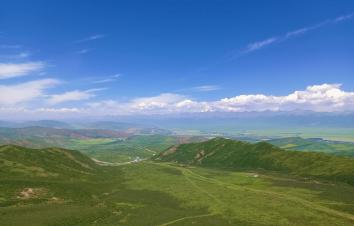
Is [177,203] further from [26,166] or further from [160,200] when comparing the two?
[26,166]

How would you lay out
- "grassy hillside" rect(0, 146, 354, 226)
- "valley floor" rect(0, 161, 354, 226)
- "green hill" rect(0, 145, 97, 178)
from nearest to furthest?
"valley floor" rect(0, 161, 354, 226) → "grassy hillside" rect(0, 146, 354, 226) → "green hill" rect(0, 145, 97, 178)

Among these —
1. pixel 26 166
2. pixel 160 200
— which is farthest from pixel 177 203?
pixel 26 166

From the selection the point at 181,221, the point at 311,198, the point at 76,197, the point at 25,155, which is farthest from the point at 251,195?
the point at 25,155

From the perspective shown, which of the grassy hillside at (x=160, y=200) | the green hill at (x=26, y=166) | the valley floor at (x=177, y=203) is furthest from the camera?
the green hill at (x=26, y=166)

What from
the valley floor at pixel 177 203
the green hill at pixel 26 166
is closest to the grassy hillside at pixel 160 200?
the valley floor at pixel 177 203

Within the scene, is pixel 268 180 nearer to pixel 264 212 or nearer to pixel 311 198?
pixel 311 198

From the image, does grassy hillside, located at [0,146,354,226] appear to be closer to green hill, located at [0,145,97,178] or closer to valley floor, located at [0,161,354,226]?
valley floor, located at [0,161,354,226]

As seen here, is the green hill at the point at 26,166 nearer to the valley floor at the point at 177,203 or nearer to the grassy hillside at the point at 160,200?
the grassy hillside at the point at 160,200

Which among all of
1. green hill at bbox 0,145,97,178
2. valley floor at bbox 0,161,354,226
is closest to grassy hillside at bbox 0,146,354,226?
valley floor at bbox 0,161,354,226
